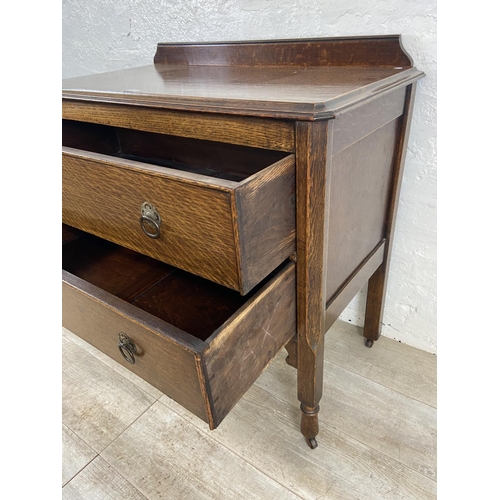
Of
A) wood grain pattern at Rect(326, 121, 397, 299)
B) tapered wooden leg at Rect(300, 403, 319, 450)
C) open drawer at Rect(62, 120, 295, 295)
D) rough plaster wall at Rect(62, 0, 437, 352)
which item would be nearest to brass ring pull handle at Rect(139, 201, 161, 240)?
open drawer at Rect(62, 120, 295, 295)

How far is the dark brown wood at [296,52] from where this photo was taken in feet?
2.39

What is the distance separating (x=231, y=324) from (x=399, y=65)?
21.3 inches

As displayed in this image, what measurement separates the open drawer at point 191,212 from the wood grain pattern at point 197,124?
32mm

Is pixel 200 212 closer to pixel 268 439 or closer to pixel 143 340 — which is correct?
pixel 143 340

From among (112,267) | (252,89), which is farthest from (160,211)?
(112,267)

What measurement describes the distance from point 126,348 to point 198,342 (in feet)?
0.47

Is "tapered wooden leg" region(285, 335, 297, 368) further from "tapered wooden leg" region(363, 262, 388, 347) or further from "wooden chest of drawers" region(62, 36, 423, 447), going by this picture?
"tapered wooden leg" region(363, 262, 388, 347)

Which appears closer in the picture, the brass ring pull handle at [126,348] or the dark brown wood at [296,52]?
the brass ring pull handle at [126,348]

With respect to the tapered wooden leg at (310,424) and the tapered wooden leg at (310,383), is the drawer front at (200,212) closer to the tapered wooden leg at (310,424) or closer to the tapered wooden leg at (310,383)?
the tapered wooden leg at (310,383)

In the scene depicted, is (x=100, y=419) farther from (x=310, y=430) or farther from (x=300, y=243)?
(x=300, y=243)

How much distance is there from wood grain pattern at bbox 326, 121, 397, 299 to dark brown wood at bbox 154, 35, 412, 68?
0.13 metres

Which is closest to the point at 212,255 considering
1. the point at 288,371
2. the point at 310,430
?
the point at 310,430

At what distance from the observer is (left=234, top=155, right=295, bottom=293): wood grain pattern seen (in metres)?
0.45

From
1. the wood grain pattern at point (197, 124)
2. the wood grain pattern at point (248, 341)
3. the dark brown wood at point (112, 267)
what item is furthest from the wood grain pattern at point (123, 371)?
the wood grain pattern at point (197, 124)
